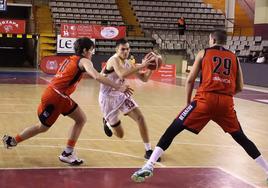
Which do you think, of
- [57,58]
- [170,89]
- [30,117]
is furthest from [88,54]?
[57,58]

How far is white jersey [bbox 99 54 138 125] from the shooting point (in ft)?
24.8

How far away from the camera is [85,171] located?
6.52 meters

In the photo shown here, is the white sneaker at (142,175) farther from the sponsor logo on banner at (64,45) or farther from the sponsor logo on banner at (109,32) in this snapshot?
the sponsor logo on banner at (109,32)

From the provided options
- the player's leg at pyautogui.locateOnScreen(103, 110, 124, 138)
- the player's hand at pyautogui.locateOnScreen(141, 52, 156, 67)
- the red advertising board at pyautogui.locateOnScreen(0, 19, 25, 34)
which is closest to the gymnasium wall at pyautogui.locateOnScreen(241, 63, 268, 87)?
the red advertising board at pyautogui.locateOnScreen(0, 19, 25, 34)

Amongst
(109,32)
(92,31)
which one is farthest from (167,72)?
(92,31)

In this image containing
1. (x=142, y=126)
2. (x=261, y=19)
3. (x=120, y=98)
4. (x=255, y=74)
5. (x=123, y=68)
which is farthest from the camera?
(x=261, y=19)

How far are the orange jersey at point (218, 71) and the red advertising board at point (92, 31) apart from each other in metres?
22.7

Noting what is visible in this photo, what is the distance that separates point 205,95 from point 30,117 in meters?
6.12

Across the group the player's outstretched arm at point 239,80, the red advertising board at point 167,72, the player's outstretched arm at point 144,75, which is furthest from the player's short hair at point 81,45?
the red advertising board at point 167,72

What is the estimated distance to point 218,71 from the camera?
19.4ft

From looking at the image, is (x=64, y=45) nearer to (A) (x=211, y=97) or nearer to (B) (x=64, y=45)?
(B) (x=64, y=45)

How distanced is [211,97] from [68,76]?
6.28 feet

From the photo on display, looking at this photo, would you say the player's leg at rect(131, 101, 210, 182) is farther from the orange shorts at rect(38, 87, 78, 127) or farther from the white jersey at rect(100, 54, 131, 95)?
the white jersey at rect(100, 54, 131, 95)

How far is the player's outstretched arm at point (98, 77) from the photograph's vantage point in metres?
6.20
